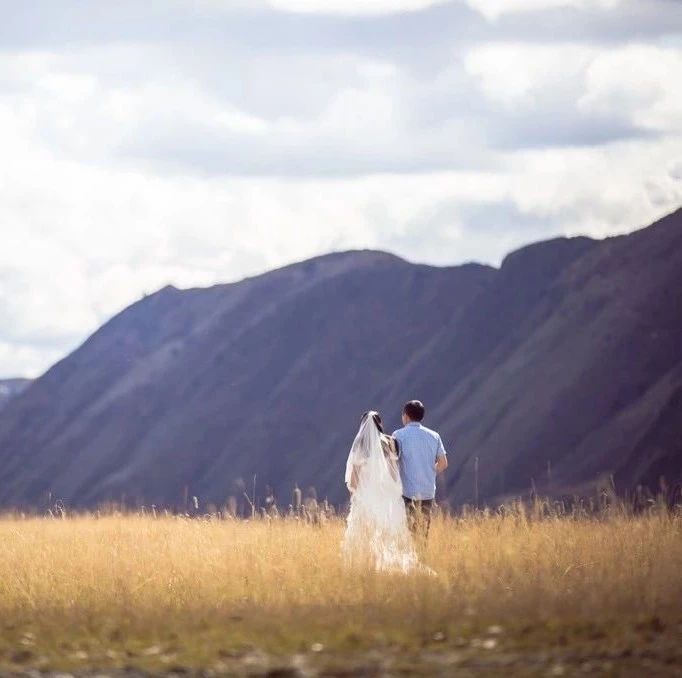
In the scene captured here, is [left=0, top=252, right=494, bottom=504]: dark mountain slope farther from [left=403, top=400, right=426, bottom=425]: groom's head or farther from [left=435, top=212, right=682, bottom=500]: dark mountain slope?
[left=403, top=400, right=426, bottom=425]: groom's head

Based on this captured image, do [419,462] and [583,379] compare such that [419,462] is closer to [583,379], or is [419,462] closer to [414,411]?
[414,411]

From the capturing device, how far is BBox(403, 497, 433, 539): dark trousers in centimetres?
1471

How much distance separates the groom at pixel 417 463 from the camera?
586 inches

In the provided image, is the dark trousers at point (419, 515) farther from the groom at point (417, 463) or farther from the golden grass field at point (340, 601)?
the golden grass field at point (340, 601)

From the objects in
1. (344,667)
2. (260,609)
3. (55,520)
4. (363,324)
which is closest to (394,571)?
(260,609)

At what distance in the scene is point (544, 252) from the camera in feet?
308

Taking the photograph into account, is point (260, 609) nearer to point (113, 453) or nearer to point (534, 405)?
point (534, 405)

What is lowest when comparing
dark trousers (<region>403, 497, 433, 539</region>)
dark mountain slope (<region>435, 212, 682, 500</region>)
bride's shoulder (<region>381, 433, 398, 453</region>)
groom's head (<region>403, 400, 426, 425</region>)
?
dark trousers (<region>403, 497, 433, 539</region>)

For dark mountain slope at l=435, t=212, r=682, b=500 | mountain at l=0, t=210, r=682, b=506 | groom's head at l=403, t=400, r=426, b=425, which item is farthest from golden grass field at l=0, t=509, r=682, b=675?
dark mountain slope at l=435, t=212, r=682, b=500

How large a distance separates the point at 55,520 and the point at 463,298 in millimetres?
75954

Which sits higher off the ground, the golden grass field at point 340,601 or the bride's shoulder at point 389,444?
the bride's shoulder at point 389,444

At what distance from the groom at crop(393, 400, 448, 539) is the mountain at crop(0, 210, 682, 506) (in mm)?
46204

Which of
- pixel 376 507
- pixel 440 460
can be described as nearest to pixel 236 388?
pixel 376 507

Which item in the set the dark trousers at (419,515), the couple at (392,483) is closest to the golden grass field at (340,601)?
the dark trousers at (419,515)
